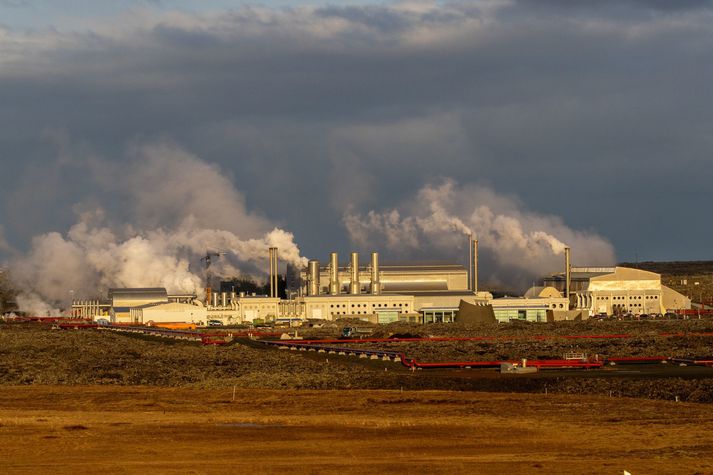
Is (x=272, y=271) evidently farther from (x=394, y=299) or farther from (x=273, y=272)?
(x=394, y=299)

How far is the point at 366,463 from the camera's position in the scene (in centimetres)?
2783

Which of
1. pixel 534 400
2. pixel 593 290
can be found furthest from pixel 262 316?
pixel 534 400

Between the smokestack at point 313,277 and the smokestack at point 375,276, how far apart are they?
834 centimetres

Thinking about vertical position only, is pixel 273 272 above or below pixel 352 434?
above

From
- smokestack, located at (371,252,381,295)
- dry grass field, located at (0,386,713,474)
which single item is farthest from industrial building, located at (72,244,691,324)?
dry grass field, located at (0,386,713,474)

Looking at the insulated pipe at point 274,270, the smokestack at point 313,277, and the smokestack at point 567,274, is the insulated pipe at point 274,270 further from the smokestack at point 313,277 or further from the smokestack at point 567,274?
the smokestack at point 567,274

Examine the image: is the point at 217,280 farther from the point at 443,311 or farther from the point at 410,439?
the point at 410,439

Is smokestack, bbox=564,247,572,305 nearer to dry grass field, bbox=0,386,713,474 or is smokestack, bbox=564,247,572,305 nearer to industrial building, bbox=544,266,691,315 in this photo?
industrial building, bbox=544,266,691,315

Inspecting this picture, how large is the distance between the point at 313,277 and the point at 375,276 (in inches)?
370

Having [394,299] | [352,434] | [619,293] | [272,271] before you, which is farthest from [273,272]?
[352,434]

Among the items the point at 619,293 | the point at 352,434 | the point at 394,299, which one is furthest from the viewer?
the point at 619,293

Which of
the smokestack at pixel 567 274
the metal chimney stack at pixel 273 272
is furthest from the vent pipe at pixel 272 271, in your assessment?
the smokestack at pixel 567 274

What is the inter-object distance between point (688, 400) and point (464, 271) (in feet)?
466

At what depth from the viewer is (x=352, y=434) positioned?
32.4 m
